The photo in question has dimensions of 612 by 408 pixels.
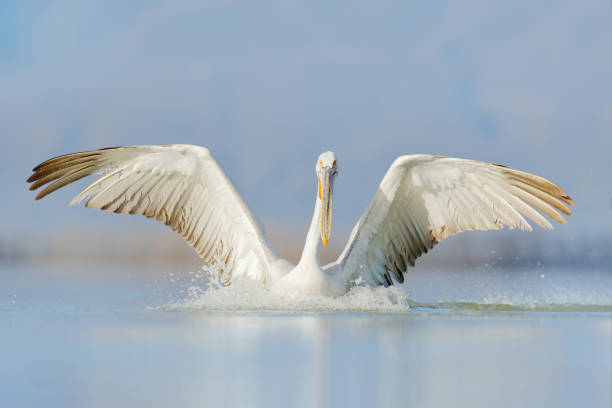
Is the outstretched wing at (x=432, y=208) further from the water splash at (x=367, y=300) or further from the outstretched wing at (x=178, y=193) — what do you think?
the outstretched wing at (x=178, y=193)

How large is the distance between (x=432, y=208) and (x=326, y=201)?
1.61 meters

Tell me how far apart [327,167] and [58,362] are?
5.64 metres

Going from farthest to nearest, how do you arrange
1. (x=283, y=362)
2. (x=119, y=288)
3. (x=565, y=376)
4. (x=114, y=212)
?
(x=119, y=288)
(x=114, y=212)
(x=283, y=362)
(x=565, y=376)

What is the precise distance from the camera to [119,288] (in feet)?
54.0

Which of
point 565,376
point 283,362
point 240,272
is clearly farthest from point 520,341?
point 240,272

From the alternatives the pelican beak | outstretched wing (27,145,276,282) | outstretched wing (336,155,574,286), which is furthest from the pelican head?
outstretched wing (27,145,276,282)

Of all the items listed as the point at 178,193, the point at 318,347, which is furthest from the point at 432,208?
the point at 318,347

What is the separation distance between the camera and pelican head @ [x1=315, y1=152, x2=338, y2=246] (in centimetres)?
1177

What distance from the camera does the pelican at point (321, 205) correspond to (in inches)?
463

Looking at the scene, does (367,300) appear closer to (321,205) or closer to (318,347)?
(321,205)

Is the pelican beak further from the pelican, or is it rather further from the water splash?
the water splash

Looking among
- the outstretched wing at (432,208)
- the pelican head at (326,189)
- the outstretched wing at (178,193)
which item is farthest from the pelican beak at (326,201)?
the outstretched wing at (178,193)

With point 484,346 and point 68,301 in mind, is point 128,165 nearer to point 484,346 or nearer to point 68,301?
point 68,301

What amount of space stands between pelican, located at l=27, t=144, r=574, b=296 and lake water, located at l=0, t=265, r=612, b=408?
1.28 feet
